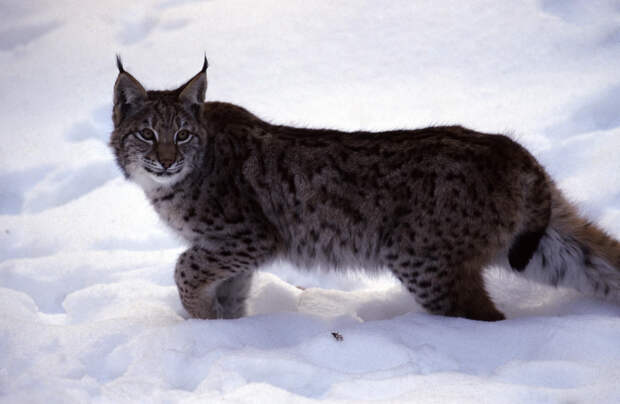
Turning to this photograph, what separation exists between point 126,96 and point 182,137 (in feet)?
1.24

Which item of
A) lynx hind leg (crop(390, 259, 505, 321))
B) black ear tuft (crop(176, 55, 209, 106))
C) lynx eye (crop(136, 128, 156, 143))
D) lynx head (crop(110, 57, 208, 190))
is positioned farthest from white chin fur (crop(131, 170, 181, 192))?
lynx hind leg (crop(390, 259, 505, 321))

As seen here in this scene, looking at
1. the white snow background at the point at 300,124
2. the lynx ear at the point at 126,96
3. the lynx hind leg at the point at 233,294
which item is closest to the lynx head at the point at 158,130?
the lynx ear at the point at 126,96

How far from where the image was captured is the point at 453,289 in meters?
3.33

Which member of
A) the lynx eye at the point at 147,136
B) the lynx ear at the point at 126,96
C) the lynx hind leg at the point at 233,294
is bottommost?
the lynx hind leg at the point at 233,294

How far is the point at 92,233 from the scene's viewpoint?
4941 millimetres

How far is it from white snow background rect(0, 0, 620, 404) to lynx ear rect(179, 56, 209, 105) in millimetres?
1128

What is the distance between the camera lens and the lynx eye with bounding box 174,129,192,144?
11.9 feet

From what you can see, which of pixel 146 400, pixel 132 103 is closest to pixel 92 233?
pixel 132 103

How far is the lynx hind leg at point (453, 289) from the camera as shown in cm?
332

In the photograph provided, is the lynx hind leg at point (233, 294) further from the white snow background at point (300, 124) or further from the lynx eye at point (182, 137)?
the lynx eye at point (182, 137)

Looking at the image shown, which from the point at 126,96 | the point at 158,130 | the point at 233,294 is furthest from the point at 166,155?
the point at 233,294

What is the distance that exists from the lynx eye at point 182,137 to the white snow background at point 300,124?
978mm

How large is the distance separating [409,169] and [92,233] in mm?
2640

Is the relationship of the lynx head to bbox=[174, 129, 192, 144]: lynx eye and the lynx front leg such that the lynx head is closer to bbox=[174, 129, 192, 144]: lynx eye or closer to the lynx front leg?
bbox=[174, 129, 192, 144]: lynx eye
